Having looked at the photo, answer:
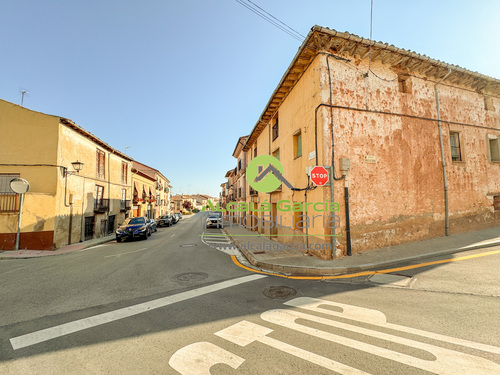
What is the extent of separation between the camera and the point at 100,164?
59.5 ft

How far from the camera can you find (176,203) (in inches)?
3132

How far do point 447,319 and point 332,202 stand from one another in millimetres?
4370

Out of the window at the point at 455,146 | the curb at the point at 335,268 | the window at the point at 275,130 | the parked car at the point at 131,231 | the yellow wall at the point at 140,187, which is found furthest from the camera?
the yellow wall at the point at 140,187

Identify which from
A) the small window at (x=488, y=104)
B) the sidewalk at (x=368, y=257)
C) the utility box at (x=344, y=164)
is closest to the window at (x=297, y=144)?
the utility box at (x=344, y=164)

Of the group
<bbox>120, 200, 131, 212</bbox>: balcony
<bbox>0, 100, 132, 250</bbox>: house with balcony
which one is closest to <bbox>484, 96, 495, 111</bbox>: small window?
<bbox>0, 100, 132, 250</bbox>: house with balcony

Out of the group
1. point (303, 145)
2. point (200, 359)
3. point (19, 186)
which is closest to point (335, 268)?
point (200, 359)

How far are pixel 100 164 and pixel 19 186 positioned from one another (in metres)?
6.70

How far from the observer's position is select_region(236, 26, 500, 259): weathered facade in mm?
7734

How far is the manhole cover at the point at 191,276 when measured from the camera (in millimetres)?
5816

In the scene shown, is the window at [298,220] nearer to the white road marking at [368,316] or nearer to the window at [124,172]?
the white road marking at [368,316]

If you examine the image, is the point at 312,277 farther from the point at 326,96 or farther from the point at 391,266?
the point at 326,96

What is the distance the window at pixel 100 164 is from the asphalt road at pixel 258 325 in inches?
538

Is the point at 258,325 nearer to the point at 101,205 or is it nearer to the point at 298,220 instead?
the point at 298,220

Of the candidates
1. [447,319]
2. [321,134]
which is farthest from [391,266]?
[321,134]
